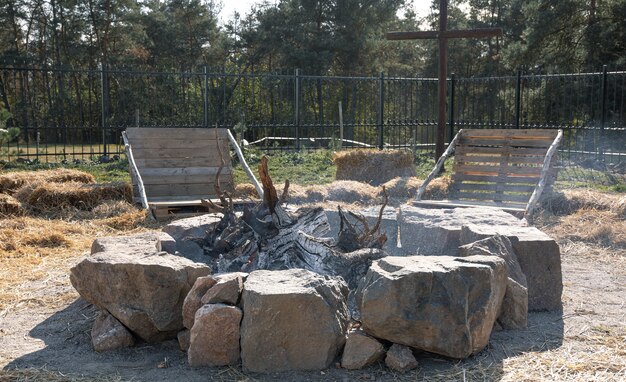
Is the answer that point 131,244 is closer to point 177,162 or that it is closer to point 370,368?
point 370,368

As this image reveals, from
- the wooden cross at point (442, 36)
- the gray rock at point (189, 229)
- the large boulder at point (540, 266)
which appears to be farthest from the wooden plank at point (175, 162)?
the large boulder at point (540, 266)

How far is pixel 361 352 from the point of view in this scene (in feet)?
11.0

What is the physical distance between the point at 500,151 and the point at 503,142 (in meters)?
0.13

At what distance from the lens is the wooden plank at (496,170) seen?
7895mm

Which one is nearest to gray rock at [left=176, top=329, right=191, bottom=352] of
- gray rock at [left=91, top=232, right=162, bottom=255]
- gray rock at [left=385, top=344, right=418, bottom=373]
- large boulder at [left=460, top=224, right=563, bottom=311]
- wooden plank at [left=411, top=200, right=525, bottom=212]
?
gray rock at [left=91, top=232, right=162, bottom=255]

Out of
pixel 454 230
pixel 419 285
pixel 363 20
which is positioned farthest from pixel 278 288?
pixel 363 20

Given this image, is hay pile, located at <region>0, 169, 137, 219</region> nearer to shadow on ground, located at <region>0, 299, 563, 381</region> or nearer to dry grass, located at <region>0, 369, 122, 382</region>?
shadow on ground, located at <region>0, 299, 563, 381</region>

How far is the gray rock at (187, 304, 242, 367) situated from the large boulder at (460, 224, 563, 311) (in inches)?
68.6

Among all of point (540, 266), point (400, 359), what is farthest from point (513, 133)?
A: point (400, 359)

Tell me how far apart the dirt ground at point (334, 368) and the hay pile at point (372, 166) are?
5.43 metres

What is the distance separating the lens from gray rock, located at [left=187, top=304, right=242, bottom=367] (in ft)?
11.0

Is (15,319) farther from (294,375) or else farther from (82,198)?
(82,198)

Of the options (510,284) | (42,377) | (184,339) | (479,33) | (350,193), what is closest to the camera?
(42,377)

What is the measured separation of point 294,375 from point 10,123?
1565 cm
